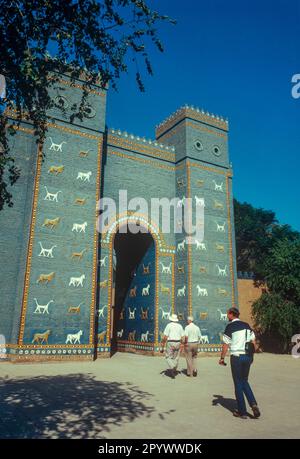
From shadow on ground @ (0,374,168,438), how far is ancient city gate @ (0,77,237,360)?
494 centimetres

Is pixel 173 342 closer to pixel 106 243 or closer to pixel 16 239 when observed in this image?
pixel 106 243

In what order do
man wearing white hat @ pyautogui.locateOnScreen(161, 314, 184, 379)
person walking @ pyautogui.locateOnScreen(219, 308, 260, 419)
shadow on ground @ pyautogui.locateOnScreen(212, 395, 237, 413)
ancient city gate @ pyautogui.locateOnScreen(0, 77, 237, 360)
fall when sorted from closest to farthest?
person walking @ pyautogui.locateOnScreen(219, 308, 260, 419) → shadow on ground @ pyautogui.locateOnScreen(212, 395, 237, 413) → man wearing white hat @ pyautogui.locateOnScreen(161, 314, 184, 379) → ancient city gate @ pyautogui.locateOnScreen(0, 77, 237, 360)

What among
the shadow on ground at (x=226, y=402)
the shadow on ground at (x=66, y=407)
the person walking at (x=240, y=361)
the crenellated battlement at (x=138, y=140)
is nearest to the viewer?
the shadow on ground at (x=66, y=407)

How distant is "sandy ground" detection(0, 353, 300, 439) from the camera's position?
16.4 feet

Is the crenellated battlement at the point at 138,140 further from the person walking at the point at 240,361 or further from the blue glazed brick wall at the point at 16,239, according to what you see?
the person walking at the point at 240,361

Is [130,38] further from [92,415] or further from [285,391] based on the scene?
[285,391]

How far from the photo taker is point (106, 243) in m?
16.6

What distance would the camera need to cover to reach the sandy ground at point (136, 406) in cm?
500

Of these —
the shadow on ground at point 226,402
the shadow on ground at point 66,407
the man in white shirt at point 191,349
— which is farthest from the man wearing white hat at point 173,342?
the shadow on ground at point 226,402

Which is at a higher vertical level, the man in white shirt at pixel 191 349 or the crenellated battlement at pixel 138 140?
the crenellated battlement at pixel 138 140

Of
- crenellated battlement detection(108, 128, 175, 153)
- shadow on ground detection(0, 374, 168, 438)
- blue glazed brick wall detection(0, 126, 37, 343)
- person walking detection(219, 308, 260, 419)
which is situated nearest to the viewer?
shadow on ground detection(0, 374, 168, 438)

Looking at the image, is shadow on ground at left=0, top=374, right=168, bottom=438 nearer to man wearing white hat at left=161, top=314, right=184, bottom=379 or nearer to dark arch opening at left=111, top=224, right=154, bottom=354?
man wearing white hat at left=161, top=314, right=184, bottom=379

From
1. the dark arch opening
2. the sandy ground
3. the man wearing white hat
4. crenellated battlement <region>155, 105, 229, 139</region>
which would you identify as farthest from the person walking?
crenellated battlement <region>155, 105, 229, 139</region>
